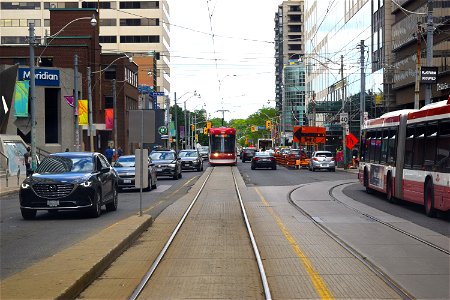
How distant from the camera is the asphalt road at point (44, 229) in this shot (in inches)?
462

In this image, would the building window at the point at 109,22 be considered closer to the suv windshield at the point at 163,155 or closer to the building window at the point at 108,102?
the building window at the point at 108,102

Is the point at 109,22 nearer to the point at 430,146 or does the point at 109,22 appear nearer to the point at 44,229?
the point at 430,146

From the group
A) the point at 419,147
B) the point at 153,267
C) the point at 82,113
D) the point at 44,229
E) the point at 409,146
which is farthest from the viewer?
the point at 82,113

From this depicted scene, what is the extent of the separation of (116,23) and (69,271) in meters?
99.0

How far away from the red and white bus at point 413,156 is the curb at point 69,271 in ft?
28.8

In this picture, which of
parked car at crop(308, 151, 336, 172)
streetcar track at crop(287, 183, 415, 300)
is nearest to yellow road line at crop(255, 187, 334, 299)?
streetcar track at crop(287, 183, 415, 300)

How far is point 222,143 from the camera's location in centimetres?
5969

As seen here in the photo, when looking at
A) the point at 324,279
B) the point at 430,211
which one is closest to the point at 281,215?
the point at 430,211

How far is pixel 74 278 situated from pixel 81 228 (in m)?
7.36

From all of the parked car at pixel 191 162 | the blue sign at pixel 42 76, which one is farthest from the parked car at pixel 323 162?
the blue sign at pixel 42 76

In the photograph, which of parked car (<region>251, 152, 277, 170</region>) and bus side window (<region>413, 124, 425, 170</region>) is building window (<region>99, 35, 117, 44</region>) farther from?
bus side window (<region>413, 124, 425, 170</region>)

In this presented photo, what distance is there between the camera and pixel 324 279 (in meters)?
9.43

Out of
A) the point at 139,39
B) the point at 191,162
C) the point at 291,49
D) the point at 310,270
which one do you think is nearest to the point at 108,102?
the point at 191,162

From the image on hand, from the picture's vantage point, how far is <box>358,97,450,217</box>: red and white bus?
1769 centimetres
